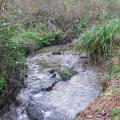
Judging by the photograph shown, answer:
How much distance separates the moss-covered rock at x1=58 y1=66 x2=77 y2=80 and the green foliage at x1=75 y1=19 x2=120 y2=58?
3.54 ft

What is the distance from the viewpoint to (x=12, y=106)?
26.4ft

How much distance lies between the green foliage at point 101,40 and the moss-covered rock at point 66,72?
1080 mm

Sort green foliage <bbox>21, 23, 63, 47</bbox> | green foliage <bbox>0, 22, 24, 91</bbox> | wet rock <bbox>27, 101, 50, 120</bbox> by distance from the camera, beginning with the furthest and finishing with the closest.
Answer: green foliage <bbox>21, 23, 63, 47</bbox> → green foliage <bbox>0, 22, 24, 91</bbox> → wet rock <bbox>27, 101, 50, 120</bbox>

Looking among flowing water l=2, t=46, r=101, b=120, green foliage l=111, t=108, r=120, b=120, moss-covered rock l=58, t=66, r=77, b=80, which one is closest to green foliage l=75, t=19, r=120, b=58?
flowing water l=2, t=46, r=101, b=120

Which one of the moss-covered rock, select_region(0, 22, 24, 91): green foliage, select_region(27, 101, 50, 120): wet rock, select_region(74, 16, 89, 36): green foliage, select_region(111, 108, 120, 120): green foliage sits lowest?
select_region(27, 101, 50, 120): wet rock

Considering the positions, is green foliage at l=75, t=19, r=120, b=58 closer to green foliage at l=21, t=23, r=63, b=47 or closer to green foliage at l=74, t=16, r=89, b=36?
green foliage at l=21, t=23, r=63, b=47

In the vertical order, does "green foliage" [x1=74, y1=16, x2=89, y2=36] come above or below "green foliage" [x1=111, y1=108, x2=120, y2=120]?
below

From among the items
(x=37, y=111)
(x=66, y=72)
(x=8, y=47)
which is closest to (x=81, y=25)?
(x=66, y=72)

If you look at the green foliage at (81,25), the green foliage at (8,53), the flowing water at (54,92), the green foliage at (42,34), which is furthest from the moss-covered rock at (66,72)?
the green foliage at (81,25)

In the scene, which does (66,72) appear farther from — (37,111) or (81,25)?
(81,25)

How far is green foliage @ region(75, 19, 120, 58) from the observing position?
10711 millimetres

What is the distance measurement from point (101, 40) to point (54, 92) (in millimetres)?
2909

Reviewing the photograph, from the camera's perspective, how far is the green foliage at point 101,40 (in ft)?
35.1

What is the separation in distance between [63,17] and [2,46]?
8807 mm
